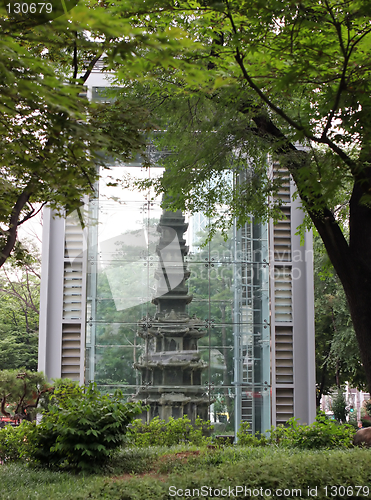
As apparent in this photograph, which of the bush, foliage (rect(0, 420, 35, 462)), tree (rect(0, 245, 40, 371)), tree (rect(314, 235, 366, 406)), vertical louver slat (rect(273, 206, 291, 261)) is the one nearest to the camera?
foliage (rect(0, 420, 35, 462))

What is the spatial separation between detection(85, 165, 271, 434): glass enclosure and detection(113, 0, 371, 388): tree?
2.82 meters

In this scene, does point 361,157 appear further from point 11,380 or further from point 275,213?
point 11,380

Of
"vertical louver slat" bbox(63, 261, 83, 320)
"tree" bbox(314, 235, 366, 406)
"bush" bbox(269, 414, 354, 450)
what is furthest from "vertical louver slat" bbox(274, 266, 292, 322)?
"tree" bbox(314, 235, 366, 406)

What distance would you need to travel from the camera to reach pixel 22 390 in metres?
8.01

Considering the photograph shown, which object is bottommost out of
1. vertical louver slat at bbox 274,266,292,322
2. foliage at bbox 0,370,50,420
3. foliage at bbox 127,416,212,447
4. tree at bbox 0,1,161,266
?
foliage at bbox 127,416,212,447

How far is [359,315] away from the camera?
538 cm

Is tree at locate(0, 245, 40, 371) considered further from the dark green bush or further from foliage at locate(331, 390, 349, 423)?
the dark green bush

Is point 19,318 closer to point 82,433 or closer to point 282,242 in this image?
point 282,242

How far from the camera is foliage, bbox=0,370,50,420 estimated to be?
783 centimetres

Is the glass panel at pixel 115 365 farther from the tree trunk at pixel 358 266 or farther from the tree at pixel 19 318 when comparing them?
the tree at pixel 19 318

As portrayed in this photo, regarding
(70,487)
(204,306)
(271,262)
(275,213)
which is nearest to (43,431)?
(70,487)

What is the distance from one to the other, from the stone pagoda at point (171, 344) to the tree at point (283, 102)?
2688mm

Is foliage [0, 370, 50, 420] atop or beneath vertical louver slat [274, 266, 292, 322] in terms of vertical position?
beneath

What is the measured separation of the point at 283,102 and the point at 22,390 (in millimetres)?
5955
